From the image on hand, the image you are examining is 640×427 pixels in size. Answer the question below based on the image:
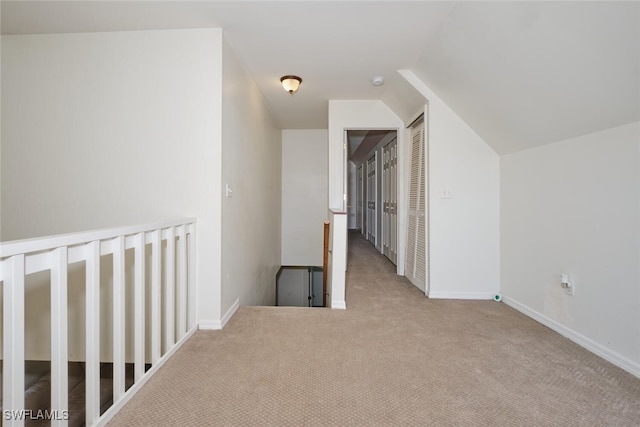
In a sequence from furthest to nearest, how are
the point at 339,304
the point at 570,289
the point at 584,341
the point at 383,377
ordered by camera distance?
the point at 339,304
the point at 570,289
the point at 584,341
the point at 383,377

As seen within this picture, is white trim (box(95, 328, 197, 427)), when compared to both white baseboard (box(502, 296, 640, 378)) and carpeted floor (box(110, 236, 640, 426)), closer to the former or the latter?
carpeted floor (box(110, 236, 640, 426))

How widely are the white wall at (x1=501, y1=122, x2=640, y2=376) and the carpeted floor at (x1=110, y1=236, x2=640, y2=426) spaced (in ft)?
0.53

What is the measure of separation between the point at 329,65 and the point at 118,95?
69.7 inches

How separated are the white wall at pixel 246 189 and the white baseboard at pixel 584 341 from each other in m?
2.49

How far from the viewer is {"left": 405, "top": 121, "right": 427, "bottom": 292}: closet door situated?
3.07 metres

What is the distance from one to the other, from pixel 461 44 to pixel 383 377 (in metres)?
2.28

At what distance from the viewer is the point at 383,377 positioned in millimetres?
1504

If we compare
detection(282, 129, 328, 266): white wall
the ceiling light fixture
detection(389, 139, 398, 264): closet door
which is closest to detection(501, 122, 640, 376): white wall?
detection(389, 139, 398, 264): closet door

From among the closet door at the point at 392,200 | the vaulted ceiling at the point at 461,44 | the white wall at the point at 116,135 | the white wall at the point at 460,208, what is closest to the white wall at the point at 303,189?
the closet door at the point at 392,200

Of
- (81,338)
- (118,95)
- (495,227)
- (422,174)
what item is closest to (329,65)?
(422,174)

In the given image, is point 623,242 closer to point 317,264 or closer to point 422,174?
point 422,174

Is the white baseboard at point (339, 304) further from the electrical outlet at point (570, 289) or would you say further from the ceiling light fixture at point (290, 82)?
the ceiling light fixture at point (290, 82)

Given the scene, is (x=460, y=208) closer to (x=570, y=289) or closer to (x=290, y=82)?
(x=570, y=289)

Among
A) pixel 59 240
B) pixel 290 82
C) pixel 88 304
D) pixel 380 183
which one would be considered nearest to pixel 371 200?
pixel 380 183
